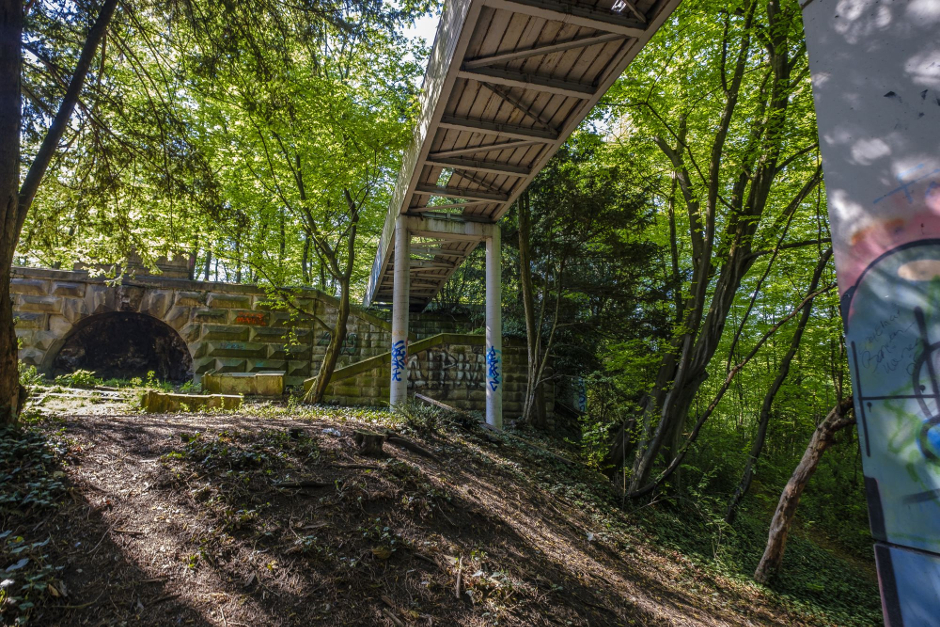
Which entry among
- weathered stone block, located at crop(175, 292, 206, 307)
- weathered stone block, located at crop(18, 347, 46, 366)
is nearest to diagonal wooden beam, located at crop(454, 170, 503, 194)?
weathered stone block, located at crop(175, 292, 206, 307)

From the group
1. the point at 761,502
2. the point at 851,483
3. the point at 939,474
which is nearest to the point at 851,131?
the point at 939,474

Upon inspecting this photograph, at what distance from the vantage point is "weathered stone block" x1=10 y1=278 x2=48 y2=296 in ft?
42.5

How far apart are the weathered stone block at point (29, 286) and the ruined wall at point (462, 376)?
979 centimetres

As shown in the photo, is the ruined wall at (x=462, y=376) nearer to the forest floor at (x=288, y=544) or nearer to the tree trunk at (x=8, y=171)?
the forest floor at (x=288, y=544)

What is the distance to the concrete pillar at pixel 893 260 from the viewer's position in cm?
189

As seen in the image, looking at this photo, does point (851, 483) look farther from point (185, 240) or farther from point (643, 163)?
point (185, 240)

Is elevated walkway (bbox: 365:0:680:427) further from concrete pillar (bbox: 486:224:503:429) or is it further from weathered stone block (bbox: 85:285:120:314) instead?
weathered stone block (bbox: 85:285:120:314)

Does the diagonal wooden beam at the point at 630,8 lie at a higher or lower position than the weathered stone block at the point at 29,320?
higher

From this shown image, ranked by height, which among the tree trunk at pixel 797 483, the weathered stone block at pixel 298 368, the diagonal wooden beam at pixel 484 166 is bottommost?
the tree trunk at pixel 797 483

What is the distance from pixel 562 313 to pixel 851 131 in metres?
10.1

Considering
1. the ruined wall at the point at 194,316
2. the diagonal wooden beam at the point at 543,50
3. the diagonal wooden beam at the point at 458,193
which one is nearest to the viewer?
the diagonal wooden beam at the point at 543,50

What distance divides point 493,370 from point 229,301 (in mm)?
8982

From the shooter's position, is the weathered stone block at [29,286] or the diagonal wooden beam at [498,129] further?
the weathered stone block at [29,286]

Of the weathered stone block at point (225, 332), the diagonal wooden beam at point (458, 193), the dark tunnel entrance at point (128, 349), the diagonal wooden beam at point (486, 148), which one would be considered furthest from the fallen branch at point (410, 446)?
the dark tunnel entrance at point (128, 349)
